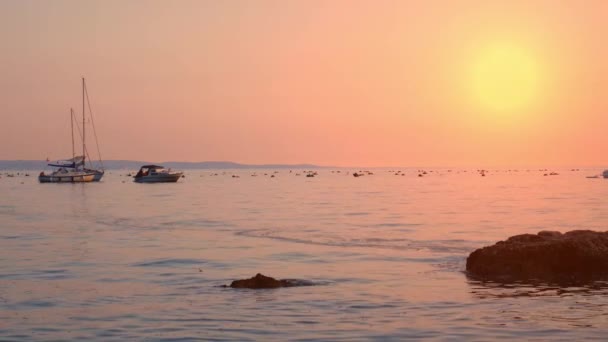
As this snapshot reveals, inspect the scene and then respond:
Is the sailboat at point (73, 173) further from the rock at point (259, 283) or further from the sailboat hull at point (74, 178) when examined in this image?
the rock at point (259, 283)

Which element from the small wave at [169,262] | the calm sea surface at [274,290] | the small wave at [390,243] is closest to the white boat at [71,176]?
the calm sea surface at [274,290]

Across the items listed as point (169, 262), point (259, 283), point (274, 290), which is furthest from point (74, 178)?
point (274, 290)

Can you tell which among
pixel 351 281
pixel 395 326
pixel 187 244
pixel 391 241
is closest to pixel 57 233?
pixel 187 244

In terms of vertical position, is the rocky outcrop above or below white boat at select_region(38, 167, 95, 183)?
below

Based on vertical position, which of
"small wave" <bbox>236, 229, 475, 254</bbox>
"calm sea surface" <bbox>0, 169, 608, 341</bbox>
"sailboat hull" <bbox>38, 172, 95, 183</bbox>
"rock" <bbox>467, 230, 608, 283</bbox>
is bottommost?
"calm sea surface" <bbox>0, 169, 608, 341</bbox>

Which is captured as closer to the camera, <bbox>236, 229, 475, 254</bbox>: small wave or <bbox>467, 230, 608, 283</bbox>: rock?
<bbox>467, 230, 608, 283</bbox>: rock

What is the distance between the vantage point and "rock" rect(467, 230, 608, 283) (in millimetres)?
21594

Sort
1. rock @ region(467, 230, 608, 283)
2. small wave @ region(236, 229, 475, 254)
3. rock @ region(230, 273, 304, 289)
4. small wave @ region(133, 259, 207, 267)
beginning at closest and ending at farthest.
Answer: rock @ region(230, 273, 304, 289) → rock @ region(467, 230, 608, 283) → small wave @ region(133, 259, 207, 267) → small wave @ region(236, 229, 475, 254)

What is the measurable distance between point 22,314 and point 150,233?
2391 cm

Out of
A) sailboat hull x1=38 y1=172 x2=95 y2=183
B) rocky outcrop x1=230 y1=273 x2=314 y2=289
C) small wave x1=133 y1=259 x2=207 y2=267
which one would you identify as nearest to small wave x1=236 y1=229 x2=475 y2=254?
small wave x1=133 y1=259 x2=207 y2=267

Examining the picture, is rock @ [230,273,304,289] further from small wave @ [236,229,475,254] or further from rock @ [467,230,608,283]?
small wave @ [236,229,475,254]

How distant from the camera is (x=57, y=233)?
41031 mm

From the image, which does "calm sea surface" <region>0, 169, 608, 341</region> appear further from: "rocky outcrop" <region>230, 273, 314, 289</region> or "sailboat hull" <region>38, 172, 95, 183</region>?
"sailboat hull" <region>38, 172, 95, 183</region>

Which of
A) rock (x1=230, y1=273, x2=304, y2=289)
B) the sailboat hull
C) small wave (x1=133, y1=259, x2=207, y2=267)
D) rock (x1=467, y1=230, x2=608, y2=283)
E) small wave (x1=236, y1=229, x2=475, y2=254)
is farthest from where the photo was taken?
the sailboat hull
